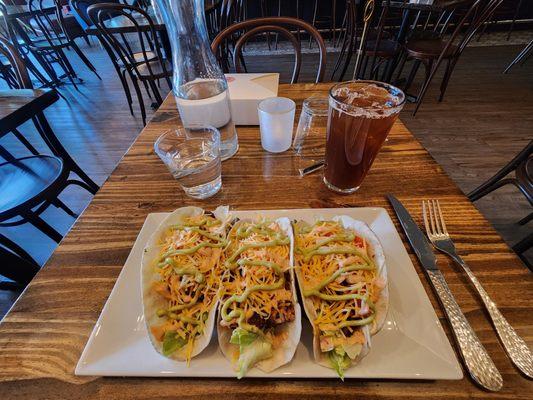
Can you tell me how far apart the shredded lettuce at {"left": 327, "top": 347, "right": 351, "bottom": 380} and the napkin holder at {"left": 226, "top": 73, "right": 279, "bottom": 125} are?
2.41ft

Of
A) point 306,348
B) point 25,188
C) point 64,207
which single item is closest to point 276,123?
point 306,348

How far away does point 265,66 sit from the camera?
4.13 meters

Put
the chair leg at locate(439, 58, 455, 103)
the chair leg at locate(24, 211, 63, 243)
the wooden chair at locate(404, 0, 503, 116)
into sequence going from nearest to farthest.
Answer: the chair leg at locate(24, 211, 63, 243) < the wooden chair at locate(404, 0, 503, 116) < the chair leg at locate(439, 58, 455, 103)

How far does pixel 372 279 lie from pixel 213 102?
0.61 m

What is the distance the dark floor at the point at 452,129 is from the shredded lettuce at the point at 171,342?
1456mm

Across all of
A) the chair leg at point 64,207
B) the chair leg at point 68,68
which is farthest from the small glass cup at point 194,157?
the chair leg at point 68,68

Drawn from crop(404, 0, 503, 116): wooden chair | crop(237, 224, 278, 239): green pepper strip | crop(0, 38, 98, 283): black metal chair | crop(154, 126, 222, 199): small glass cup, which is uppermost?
crop(154, 126, 222, 199): small glass cup

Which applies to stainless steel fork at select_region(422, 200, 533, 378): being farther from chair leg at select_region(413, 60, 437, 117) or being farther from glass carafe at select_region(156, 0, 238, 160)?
chair leg at select_region(413, 60, 437, 117)

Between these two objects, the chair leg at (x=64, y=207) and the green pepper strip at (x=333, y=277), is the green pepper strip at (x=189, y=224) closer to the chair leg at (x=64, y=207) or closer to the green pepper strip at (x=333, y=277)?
the green pepper strip at (x=333, y=277)

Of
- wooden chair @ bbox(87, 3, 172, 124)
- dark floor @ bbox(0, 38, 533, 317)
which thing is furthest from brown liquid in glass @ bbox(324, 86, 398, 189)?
wooden chair @ bbox(87, 3, 172, 124)

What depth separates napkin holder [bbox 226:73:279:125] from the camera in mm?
873

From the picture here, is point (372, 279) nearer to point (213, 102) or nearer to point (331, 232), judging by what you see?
point (331, 232)

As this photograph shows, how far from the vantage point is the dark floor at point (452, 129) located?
65.6 inches

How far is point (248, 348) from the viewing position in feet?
1.34
